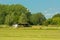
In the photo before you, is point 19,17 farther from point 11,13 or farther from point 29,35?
point 29,35

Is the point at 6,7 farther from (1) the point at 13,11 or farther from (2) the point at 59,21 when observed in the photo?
(2) the point at 59,21

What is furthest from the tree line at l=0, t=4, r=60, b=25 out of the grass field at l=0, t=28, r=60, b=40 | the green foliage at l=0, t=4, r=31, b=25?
the grass field at l=0, t=28, r=60, b=40

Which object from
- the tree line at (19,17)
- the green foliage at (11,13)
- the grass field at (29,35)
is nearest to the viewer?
the grass field at (29,35)

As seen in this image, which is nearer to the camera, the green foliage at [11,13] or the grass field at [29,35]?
the grass field at [29,35]

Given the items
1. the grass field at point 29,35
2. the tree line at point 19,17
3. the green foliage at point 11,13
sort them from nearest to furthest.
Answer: the grass field at point 29,35
the tree line at point 19,17
the green foliage at point 11,13

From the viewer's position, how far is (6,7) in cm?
12188

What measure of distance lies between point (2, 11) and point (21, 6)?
10459mm

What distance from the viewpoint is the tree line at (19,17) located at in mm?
98050

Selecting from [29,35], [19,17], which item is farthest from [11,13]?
[29,35]

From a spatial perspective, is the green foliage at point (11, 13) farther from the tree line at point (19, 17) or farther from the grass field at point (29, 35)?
the grass field at point (29, 35)

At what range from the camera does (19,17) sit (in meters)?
103

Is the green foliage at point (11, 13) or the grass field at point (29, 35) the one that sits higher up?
the green foliage at point (11, 13)

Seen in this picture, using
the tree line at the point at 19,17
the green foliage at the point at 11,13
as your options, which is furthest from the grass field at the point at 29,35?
the green foliage at the point at 11,13

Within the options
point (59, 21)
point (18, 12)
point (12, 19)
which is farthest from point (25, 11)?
point (59, 21)
